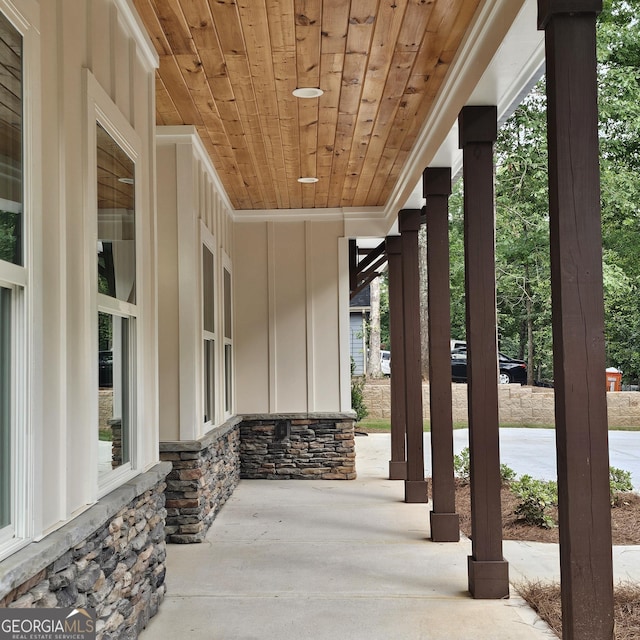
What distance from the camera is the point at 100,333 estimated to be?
3.70 meters

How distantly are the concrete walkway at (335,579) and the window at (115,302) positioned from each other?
44.7 inches

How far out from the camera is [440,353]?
6.04 meters

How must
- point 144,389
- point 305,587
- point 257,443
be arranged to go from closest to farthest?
point 144,389
point 305,587
point 257,443

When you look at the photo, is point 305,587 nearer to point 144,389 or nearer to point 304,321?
point 144,389

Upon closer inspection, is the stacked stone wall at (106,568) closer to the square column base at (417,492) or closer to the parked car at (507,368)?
the square column base at (417,492)

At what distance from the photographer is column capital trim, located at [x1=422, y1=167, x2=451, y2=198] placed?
616 centimetres

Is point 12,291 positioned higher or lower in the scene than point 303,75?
lower

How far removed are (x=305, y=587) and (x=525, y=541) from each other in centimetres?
211

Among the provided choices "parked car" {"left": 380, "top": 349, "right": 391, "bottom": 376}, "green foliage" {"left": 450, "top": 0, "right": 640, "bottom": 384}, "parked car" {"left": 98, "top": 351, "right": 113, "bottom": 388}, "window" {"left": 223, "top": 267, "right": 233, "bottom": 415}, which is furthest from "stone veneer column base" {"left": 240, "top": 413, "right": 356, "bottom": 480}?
"parked car" {"left": 380, "top": 349, "right": 391, "bottom": 376}

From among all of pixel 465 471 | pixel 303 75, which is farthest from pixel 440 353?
pixel 465 471

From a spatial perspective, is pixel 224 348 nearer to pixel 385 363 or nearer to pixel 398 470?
pixel 398 470

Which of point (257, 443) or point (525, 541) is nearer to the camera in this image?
point (525, 541)

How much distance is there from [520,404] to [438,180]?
38.0 feet

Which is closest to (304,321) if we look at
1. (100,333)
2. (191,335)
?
(191,335)
